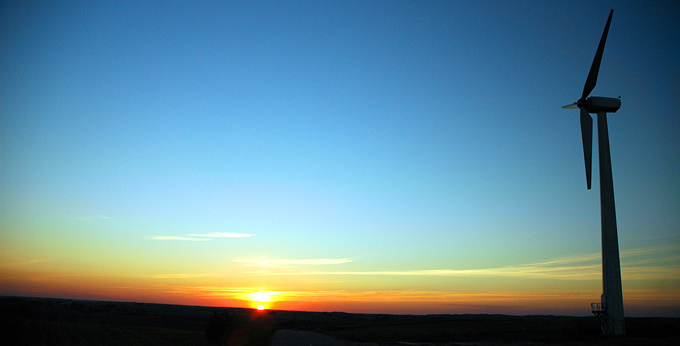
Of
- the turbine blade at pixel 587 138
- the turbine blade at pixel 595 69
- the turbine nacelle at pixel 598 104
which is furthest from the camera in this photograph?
the turbine nacelle at pixel 598 104

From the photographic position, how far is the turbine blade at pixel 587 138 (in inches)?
1889

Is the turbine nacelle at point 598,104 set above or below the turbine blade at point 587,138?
above

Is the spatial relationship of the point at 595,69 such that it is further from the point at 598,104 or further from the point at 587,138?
the point at 587,138

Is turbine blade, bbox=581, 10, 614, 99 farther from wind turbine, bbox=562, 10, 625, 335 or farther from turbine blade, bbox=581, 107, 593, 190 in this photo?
turbine blade, bbox=581, 107, 593, 190

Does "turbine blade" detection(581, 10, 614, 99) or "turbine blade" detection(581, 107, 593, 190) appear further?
"turbine blade" detection(581, 107, 593, 190)

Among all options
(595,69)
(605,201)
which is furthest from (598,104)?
(605,201)

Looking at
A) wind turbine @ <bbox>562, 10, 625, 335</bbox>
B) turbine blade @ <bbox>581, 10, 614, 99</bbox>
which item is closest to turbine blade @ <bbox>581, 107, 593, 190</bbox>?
wind turbine @ <bbox>562, 10, 625, 335</bbox>

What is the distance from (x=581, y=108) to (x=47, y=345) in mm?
63081

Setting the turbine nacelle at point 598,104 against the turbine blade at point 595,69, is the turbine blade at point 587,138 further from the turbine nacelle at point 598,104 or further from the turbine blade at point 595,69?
the turbine blade at point 595,69

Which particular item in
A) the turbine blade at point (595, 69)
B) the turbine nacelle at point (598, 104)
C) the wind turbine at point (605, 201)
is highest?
the turbine blade at point (595, 69)

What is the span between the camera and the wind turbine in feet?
156

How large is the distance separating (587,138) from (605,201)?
7.11 metres

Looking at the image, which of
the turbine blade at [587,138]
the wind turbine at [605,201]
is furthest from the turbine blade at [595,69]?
the turbine blade at [587,138]

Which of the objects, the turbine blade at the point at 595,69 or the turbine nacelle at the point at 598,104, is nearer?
the turbine blade at the point at 595,69
